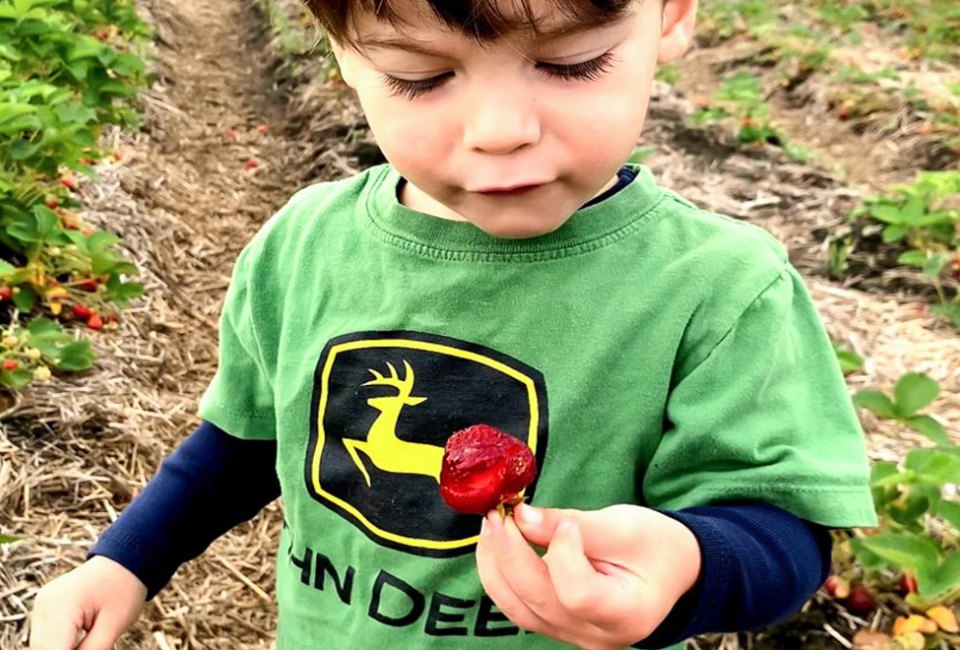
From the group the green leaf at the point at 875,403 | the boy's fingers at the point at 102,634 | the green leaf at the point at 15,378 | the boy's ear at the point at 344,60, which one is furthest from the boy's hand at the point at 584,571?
the green leaf at the point at 15,378

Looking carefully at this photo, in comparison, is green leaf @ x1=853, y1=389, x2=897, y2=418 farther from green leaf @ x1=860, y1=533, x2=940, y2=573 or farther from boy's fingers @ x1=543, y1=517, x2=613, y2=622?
boy's fingers @ x1=543, y1=517, x2=613, y2=622

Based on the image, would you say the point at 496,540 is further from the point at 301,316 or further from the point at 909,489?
the point at 909,489

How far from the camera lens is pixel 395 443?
1357 millimetres

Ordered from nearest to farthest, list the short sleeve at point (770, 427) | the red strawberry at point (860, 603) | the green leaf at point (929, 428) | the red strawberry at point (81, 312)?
the short sleeve at point (770, 427), the red strawberry at point (860, 603), the green leaf at point (929, 428), the red strawberry at point (81, 312)

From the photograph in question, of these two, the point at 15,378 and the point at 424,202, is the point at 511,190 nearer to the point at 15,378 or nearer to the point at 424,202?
the point at 424,202

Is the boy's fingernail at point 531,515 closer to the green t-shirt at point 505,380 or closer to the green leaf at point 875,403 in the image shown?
the green t-shirt at point 505,380

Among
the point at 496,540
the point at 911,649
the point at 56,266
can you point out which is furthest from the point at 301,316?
the point at 56,266

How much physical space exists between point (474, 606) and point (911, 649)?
121 cm

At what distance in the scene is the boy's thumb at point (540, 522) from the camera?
92cm

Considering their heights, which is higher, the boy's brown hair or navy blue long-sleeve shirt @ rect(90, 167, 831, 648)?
the boy's brown hair

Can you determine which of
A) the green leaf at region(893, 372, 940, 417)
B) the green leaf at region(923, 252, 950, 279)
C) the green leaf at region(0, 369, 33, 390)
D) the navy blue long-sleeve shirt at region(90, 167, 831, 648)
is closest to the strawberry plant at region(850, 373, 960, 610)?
the green leaf at region(893, 372, 940, 417)

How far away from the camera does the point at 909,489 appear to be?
234 cm

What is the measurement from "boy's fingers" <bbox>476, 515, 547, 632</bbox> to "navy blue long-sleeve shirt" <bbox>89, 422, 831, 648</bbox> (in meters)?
0.17

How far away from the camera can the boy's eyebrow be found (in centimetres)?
98
